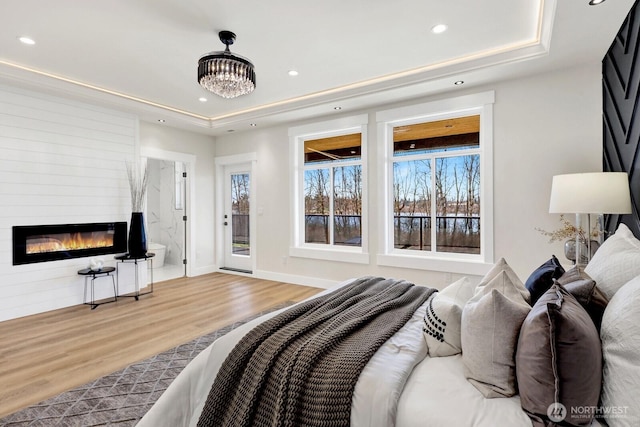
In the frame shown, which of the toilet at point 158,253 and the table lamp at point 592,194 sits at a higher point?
the table lamp at point 592,194

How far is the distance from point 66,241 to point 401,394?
4707mm

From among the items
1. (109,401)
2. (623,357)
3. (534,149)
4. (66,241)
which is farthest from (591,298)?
(66,241)

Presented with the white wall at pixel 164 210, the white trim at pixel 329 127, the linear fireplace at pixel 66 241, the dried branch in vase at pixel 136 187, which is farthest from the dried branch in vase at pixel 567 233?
the white wall at pixel 164 210

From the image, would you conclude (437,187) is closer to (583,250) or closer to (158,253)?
(583,250)

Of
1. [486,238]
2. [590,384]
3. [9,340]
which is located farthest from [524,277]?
[9,340]

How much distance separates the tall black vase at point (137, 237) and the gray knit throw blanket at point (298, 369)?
3.67m

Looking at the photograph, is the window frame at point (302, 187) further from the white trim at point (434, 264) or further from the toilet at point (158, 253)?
the toilet at point (158, 253)

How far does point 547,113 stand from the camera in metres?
3.39

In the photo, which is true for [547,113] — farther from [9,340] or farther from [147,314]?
[9,340]

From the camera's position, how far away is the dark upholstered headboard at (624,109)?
2301 millimetres

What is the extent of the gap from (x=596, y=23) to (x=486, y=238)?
2.18 metres

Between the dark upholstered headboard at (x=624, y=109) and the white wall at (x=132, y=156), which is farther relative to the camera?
the white wall at (x=132, y=156)

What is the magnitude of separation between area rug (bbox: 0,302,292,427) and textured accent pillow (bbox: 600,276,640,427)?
7.38ft

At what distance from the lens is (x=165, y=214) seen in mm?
7070
